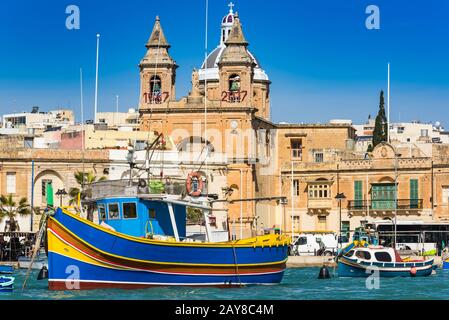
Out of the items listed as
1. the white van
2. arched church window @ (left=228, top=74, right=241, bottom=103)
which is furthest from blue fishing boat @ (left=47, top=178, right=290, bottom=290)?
arched church window @ (left=228, top=74, right=241, bottom=103)

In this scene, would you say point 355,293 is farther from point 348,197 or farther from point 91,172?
point 348,197

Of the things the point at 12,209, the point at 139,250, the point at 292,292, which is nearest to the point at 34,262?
the point at 12,209

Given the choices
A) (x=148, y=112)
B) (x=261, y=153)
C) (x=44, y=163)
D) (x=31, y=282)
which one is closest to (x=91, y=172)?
(x=44, y=163)

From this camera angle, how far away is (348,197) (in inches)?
3533

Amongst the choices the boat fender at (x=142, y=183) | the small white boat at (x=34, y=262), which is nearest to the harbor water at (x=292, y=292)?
the boat fender at (x=142, y=183)

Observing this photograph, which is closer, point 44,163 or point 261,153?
point 44,163

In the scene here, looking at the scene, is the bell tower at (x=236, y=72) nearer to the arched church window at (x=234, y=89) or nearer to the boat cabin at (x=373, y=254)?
the arched church window at (x=234, y=89)

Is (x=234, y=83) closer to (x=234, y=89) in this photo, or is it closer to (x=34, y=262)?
(x=234, y=89)

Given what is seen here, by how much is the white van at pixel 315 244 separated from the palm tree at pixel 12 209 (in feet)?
59.6

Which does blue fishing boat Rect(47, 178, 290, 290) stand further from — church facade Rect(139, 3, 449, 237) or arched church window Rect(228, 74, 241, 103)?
arched church window Rect(228, 74, 241, 103)

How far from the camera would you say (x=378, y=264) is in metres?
58.0

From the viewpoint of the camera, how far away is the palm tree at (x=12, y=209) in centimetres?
7788

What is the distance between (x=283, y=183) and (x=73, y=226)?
54.8 m

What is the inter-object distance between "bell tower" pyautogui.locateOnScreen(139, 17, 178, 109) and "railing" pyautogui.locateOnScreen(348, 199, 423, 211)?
1609 centimetres
